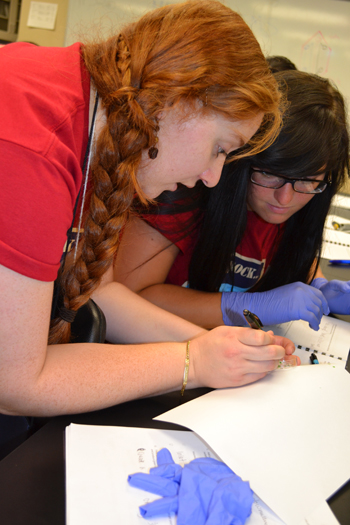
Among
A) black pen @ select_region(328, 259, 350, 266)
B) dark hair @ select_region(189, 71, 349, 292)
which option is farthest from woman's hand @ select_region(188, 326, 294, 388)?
black pen @ select_region(328, 259, 350, 266)

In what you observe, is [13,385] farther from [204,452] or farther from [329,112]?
[329,112]

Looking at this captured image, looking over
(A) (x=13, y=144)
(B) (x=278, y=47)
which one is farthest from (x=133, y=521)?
(B) (x=278, y=47)

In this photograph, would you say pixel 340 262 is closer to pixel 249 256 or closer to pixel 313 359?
pixel 249 256

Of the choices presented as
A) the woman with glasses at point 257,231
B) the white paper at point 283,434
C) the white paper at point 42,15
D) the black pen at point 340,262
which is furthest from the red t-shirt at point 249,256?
the white paper at point 42,15

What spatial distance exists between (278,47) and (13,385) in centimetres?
368

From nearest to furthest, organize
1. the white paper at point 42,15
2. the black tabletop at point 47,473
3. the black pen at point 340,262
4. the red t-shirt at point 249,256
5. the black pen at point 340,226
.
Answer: the black tabletop at point 47,473, the red t-shirt at point 249,256, the black pen at point 340,262, the black pen at point 340,226, the white paper at point 42,15

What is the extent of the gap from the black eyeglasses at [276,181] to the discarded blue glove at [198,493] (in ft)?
2.80

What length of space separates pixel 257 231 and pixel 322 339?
505 millimetres

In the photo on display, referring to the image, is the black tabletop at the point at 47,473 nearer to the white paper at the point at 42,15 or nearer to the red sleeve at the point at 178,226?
the red sleeve at the point at 178,226

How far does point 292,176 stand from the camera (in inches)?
47.8

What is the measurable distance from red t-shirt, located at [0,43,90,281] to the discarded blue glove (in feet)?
0.95

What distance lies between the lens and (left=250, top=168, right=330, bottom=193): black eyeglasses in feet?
4.07

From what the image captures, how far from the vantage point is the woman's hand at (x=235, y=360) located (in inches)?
30.0

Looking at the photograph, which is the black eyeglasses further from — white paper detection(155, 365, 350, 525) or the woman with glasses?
white paper detection(155, 365, 350, 525)
